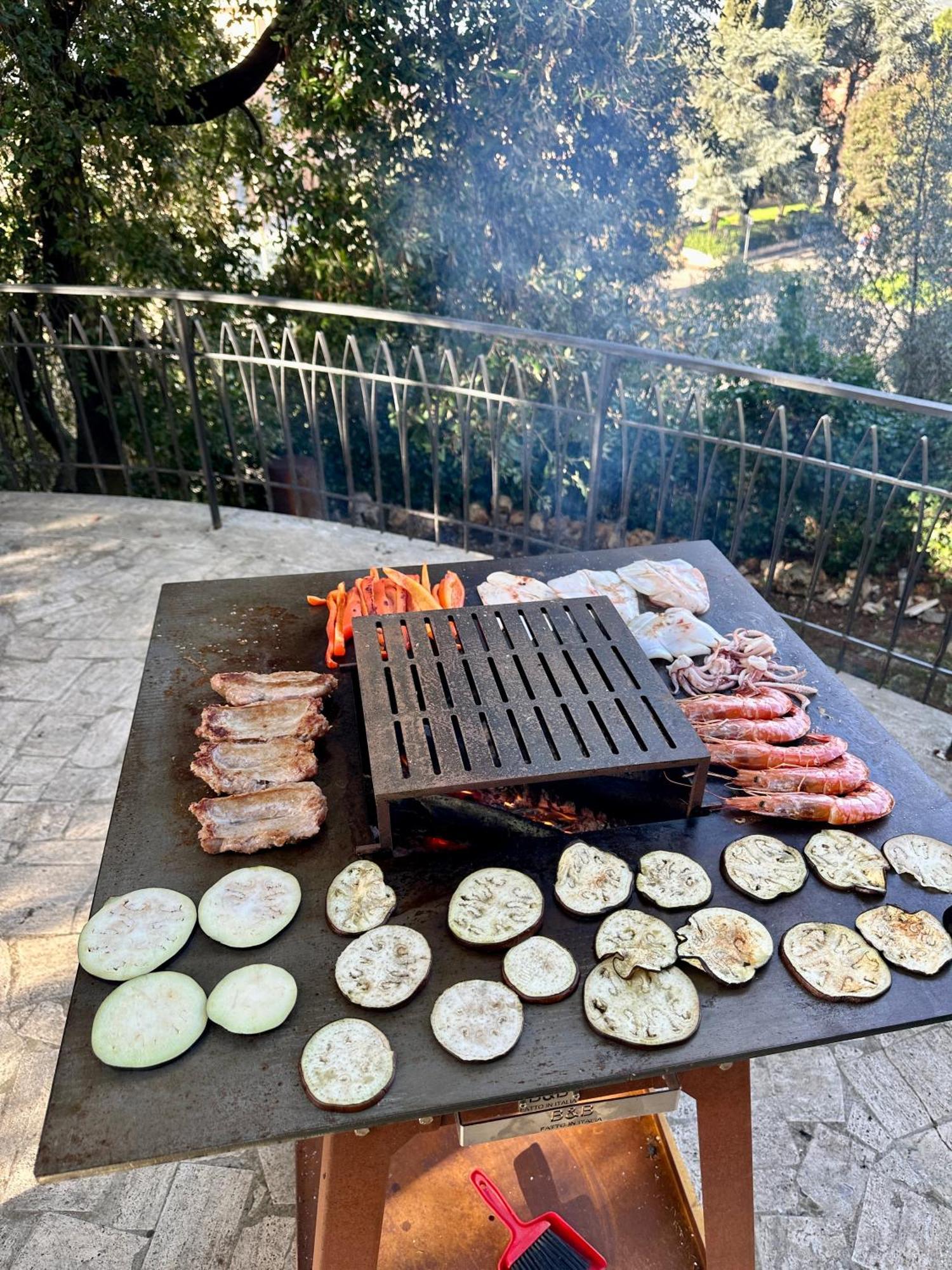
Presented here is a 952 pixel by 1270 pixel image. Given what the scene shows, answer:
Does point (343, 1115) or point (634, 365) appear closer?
point (343, 1115)

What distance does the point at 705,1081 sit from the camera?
1.96 meters

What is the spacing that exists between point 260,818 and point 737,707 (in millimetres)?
1488

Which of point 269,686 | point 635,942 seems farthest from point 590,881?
point 269,686

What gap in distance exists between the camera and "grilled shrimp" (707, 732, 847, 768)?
2404 millimetres

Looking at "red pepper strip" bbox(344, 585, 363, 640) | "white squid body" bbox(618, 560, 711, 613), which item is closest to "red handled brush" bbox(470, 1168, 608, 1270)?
"red pepper strip" bbox(344, 585, 363, 640)

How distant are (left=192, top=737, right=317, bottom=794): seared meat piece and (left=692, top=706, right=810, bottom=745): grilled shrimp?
3.96ft

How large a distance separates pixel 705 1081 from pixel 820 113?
13299mm

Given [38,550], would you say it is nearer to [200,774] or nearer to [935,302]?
[200,774]

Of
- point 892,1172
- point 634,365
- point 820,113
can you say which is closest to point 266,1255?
point 892,1172

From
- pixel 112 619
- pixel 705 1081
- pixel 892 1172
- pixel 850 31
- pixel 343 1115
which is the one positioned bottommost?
pixel 892 1172

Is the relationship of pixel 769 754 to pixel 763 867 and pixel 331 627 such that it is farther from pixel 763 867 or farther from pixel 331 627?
pixel 331 627

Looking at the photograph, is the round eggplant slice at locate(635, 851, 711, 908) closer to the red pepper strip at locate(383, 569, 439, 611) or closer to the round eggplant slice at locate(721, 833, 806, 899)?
the round eggplant slice at locate(721, 833, 806, 899)

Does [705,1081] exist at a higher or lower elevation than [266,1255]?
higher

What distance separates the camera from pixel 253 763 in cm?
243
